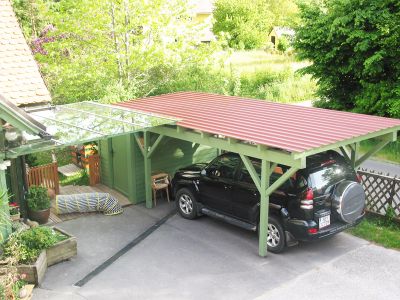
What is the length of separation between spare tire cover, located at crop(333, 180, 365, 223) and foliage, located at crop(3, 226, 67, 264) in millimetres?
5366

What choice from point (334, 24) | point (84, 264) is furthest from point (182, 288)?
point (334, 24)

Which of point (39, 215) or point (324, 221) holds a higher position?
point (324, 221)

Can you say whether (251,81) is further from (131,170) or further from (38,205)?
(38,205)

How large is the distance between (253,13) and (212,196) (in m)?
38.1

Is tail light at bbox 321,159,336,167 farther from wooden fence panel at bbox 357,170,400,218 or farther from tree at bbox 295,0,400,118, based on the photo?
tree at bbox 295,0,400,118

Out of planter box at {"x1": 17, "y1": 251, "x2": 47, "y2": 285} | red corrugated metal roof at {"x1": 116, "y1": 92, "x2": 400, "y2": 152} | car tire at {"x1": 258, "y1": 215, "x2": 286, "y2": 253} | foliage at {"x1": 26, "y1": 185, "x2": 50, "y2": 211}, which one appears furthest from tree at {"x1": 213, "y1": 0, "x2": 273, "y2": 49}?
planter box at {"x1": 17, "y1": 251, "x2": 47, "y2": 285}

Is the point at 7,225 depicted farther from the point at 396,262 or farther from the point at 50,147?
the point at 396,262

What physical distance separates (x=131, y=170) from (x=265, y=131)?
442 centimetres

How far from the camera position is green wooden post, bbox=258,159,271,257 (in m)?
8.47

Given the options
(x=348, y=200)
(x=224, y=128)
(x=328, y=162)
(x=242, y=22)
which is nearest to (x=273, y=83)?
(x=224, y=128)

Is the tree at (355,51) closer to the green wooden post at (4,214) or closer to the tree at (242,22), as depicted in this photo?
the green wooden post at (4,214)

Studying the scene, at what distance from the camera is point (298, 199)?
844cm

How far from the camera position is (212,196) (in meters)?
10.3

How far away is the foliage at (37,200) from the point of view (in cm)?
1063
